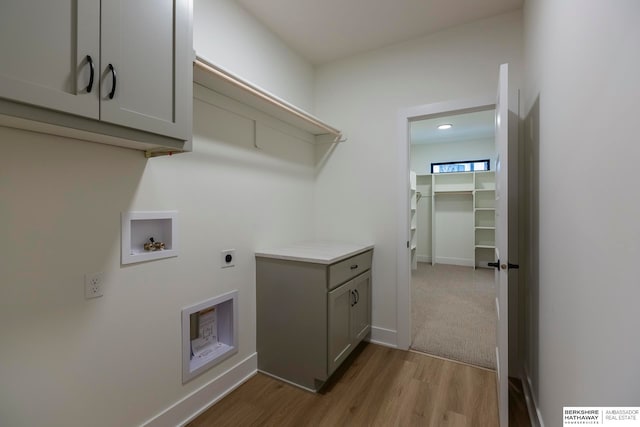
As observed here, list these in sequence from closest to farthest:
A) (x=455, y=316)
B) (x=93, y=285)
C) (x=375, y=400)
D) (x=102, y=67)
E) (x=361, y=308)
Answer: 1. (x=102, y=67)
2. (x=93, y=285)
3. (x=375, y=400)
4. (x=361, y=308)
5. (x=455, y=316)

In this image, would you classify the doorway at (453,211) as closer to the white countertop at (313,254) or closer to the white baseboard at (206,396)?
the white countertop at (313,254)

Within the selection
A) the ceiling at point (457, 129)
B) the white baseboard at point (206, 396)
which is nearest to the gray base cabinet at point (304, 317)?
the white baseboard at point (206, 396)

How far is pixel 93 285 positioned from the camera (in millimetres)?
1272

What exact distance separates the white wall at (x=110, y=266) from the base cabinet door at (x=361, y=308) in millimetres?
807

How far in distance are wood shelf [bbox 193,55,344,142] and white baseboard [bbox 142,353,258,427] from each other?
185cm

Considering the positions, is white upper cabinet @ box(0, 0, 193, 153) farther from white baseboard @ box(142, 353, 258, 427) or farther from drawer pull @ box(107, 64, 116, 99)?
white baseboard @ box(142, 353, 258, 427)

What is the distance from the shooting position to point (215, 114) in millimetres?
1849

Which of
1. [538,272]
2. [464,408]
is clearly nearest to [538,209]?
[538,272]

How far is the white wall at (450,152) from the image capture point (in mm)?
5750

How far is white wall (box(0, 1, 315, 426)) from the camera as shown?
107 cm

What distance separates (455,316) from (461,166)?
3.82 meters

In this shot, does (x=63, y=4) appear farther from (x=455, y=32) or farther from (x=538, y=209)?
(x=455, y=32)

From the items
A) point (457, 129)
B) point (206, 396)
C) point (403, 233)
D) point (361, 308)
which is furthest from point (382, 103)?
point (457, 129)

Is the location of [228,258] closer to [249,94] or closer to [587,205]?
[249,94]
